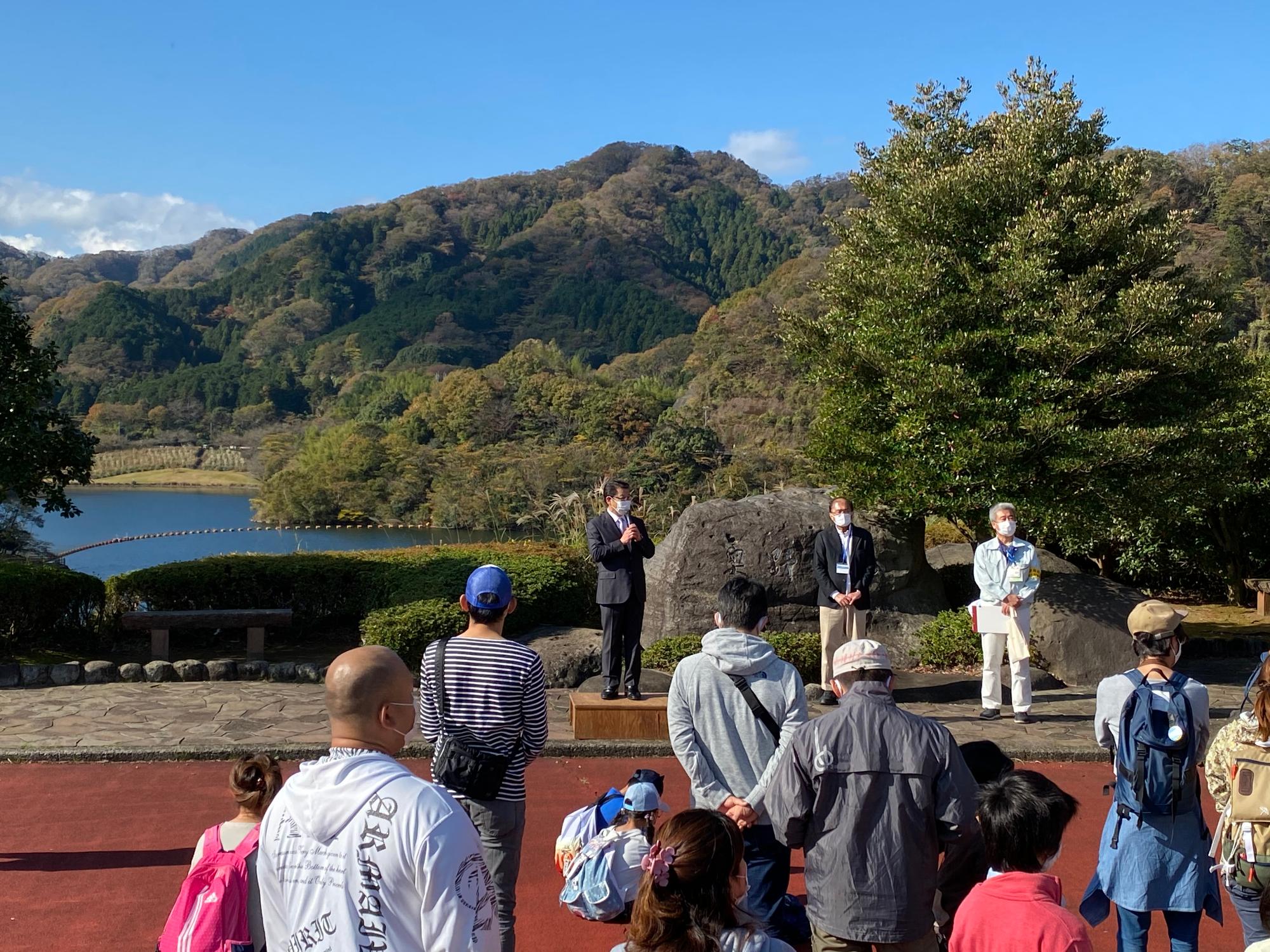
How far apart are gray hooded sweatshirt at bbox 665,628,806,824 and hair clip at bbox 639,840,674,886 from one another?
159 centimetres

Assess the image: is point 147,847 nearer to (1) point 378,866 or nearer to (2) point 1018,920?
(1) point 378,866

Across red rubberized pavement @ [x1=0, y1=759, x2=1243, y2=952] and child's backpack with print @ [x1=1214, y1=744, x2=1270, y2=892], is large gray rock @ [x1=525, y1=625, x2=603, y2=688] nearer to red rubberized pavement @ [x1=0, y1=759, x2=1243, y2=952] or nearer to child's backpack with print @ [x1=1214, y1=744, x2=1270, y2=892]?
red rubberized pavement @ [x1=0, y1=759, x2=1243, y2=952]

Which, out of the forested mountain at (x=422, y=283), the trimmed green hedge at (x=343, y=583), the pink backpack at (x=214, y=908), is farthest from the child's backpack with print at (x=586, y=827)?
the forested mountain at (x=422, y=283)

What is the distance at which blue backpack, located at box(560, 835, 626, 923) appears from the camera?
15.1 feet

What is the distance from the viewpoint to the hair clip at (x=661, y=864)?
113 inches

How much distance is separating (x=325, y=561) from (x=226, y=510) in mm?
20393

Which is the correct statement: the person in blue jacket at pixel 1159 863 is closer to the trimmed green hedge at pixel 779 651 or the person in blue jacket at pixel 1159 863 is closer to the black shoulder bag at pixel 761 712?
the black shoulder bag at pixel 761 712

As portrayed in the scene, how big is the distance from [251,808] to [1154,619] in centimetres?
351

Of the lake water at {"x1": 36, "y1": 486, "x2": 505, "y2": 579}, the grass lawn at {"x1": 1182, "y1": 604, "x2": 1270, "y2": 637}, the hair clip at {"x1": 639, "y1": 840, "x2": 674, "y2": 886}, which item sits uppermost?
the hair clip at {"x1": 639, "y1": 840, "x2": 674, "y2": 886}

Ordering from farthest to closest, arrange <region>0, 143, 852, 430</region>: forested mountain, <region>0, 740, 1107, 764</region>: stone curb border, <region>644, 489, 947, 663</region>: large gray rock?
<region>0, 143, 852, 430</region>: forested mountain < <region>644, 489, 947, 663</region>: large gray rock < <region>0, 740, 1107, 764</region>: stone curb border

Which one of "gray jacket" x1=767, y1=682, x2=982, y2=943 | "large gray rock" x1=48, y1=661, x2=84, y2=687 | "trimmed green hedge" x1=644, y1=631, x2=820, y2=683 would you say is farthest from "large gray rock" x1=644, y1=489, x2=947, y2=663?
"gray jacket" x1=767, y1=682, x2=982, y2=943

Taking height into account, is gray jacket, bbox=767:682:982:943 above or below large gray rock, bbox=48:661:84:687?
above

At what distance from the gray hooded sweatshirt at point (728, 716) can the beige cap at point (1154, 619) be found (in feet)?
4.57

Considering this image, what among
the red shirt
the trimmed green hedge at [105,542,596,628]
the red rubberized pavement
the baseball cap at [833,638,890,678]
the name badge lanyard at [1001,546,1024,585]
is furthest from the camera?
the trimmed green hedge at [105,542,596,628]
